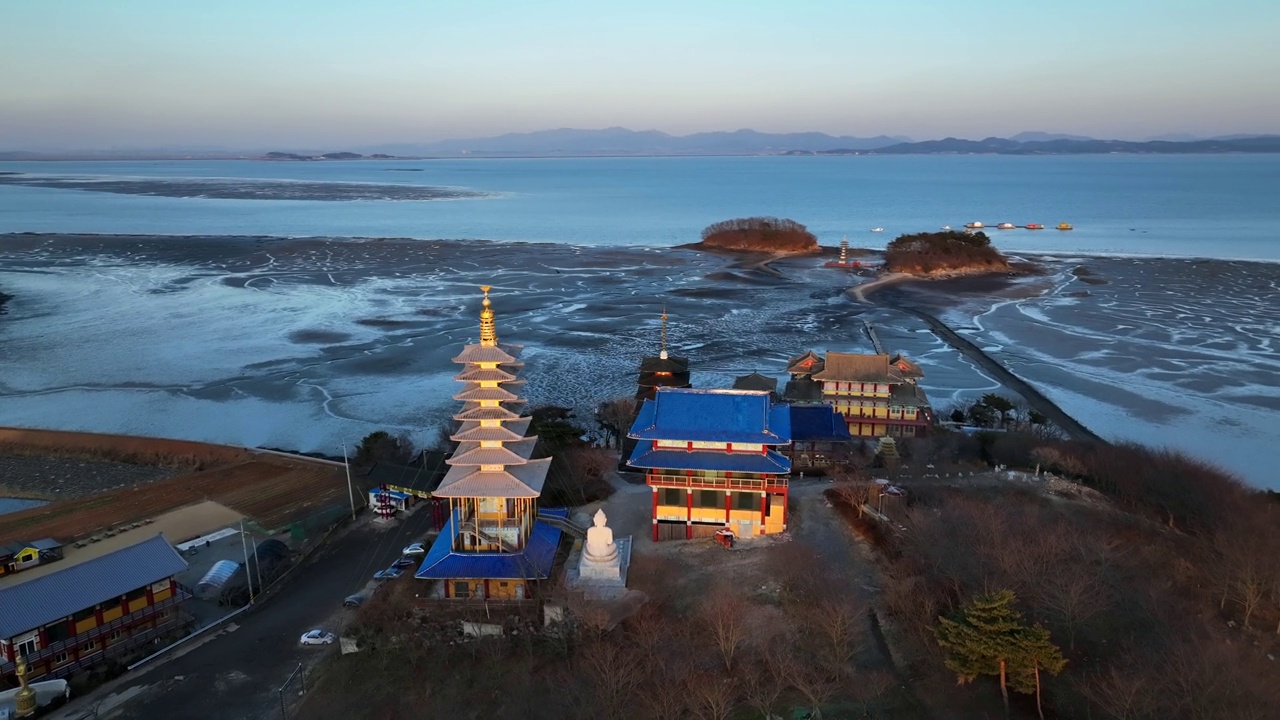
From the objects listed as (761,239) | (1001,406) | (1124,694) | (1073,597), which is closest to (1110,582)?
(1073,597)

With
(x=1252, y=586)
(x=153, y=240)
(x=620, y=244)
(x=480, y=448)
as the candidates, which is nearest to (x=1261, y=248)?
(x=620, y=244)

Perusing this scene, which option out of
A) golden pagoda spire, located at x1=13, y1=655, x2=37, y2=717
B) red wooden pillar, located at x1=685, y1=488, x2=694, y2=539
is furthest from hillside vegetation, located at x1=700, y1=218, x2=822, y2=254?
golden pagoda spire, located at x1=13, y1=655, x2=37, y2=717

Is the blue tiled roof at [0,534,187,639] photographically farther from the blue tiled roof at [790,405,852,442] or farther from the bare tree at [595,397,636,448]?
the blue tiled roof at [790,405,852,442]

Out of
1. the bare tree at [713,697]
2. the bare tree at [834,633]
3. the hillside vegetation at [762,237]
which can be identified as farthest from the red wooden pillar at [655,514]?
the hillside vegetation at [762,237]

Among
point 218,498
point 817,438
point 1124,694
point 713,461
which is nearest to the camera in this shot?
point 1124,694

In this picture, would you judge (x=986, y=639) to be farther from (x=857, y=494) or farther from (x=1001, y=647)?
(x=857, y=494)

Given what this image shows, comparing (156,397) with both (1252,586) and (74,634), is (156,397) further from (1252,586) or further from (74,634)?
(1252,586)
